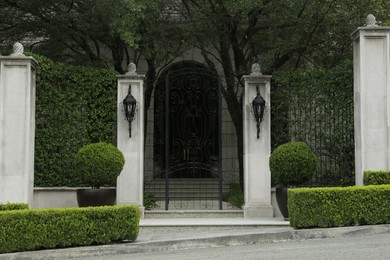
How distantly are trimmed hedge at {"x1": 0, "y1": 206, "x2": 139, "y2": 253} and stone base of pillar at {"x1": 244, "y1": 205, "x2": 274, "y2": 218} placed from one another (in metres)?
4.27

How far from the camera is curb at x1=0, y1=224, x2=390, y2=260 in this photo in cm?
903

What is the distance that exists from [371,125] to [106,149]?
6.04 m

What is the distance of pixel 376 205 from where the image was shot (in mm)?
10500

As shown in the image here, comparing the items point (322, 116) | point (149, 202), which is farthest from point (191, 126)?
point (322, 116)

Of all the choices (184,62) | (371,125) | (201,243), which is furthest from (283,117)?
(184,62)

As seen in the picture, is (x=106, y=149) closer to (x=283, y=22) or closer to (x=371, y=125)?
(x=371, y=125)

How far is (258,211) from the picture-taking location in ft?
43.7

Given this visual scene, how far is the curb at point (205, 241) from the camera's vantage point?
9031 millimetres

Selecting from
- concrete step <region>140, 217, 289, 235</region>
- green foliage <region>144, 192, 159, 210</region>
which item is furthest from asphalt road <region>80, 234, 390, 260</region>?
green foliage <region>144, 192, 159, 210</region>

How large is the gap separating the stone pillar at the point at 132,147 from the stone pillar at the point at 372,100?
519 centimetres

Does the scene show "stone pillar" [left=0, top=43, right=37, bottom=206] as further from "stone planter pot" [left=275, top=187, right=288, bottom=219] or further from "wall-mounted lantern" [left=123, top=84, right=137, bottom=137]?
"stone planter pot" [left=275, top=187, right=288, bottom=219]

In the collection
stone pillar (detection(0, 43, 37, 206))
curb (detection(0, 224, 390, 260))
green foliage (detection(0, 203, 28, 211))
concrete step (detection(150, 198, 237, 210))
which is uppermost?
stone pillar (detection(0, 43, 37, 206))

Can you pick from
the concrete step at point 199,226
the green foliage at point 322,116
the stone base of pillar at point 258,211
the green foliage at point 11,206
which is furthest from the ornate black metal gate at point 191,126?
the green foliage at point 11,206

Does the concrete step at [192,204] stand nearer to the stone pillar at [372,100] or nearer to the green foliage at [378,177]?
the stone pillar at [372,100]
